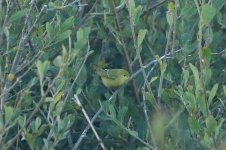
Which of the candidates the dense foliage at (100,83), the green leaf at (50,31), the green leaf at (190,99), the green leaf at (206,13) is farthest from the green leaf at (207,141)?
the green leaf at (50,31)

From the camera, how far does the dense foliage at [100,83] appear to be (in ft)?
5.58

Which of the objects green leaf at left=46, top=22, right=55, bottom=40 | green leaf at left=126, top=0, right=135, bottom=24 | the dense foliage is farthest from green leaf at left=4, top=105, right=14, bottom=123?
green leaf at left=126, top=0, right=135, bottom=24

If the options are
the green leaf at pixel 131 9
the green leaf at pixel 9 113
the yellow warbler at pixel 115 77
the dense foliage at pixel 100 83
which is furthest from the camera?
the yellow warbler at pixel 115 77

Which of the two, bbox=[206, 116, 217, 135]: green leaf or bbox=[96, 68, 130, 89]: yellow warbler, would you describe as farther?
bbox=[96, 68, 130, 89]: yellow warbler

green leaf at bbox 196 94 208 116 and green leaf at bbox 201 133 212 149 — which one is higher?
green leaf at bbox 196 94 208 116

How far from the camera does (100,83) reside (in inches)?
88.4

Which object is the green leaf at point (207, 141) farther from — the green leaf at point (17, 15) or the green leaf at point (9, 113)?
the green leaf at point (17, 15)

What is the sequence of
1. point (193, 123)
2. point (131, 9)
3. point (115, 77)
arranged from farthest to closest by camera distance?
point (115, 77)
point (131, 9)
point (193, 123)

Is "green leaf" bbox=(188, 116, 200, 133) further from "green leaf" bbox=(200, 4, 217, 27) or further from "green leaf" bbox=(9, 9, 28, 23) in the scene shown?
A: "green leaf" bbox=(9, 9, 28, 23)

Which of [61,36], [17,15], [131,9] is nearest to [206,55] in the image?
[131,9]

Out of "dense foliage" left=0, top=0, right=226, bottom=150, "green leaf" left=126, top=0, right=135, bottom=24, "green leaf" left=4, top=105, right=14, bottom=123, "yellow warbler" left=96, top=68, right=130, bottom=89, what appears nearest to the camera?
"green leaf" left=4, top=105, right=14, bottom=123

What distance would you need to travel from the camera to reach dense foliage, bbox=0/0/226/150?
1.70 m

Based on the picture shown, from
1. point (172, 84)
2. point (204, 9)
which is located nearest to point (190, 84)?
point (172, 84)

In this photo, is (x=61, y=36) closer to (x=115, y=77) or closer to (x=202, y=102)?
(x=115, y=77)
